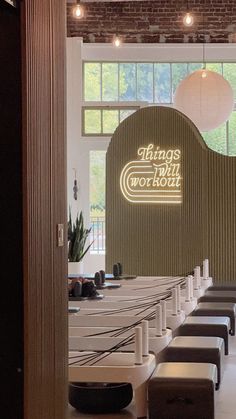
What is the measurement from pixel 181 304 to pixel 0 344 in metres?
3.72

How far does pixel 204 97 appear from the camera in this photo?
30.0 feet

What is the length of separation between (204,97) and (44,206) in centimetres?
638

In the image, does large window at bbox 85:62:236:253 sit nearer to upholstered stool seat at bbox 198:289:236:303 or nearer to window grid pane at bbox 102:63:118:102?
window grid pane at bbox 102:63:118:102

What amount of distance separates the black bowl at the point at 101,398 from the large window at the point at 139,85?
8229 millimetres

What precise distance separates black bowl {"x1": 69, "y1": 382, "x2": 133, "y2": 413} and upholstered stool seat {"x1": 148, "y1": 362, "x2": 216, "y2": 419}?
0.55m

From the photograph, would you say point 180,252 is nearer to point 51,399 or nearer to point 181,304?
point 181,304

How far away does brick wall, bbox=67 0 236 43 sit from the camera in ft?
39.0

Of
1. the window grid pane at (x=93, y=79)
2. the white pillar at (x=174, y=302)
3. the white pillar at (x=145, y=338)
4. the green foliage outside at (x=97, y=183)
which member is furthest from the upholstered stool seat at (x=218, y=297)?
the window grid pane at (x=93, y=79)

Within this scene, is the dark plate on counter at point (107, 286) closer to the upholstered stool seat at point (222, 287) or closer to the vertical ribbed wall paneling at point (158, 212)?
the upholstered stool seat at point (222, 287)

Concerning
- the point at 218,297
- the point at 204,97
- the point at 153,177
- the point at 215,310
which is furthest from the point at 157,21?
the point at 215,310

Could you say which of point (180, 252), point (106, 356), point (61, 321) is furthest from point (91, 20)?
point (61, 321)

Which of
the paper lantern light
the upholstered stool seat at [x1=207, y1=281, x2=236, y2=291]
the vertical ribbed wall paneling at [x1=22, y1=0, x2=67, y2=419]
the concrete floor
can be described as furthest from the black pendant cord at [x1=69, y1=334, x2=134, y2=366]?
the paper lantern light

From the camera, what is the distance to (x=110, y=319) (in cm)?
553

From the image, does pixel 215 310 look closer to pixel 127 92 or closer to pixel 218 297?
pixel 218 297
